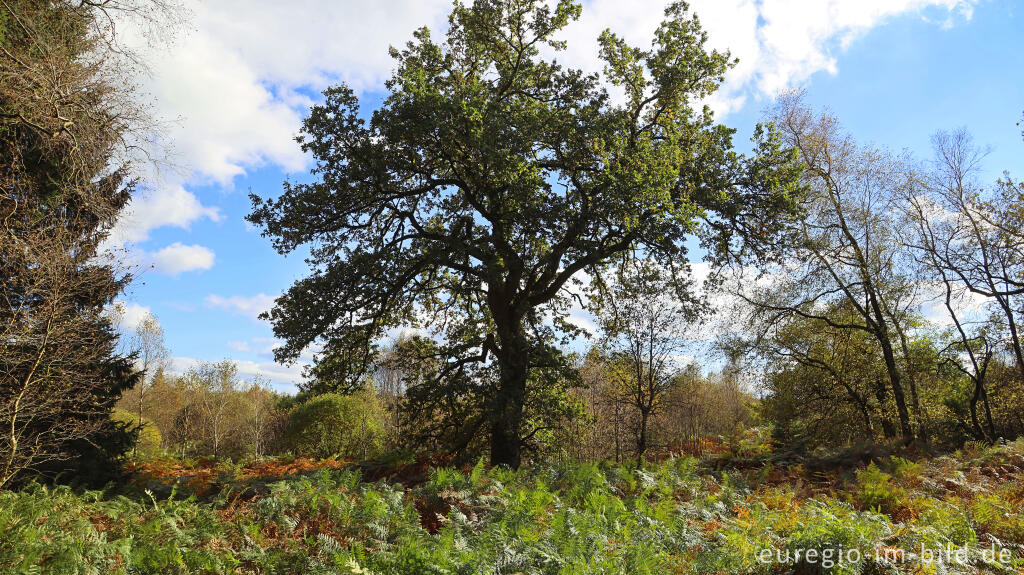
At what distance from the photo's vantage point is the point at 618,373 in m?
15.8

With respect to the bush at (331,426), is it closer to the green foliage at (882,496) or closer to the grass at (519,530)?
the grass at (519,530)

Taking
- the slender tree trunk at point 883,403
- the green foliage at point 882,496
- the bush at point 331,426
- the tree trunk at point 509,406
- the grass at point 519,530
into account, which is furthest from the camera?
the bush at point 331,426

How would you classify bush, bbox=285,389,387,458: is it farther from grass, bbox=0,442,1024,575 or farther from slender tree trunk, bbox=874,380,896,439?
slender tree trunk, bbox=874,380,896,439

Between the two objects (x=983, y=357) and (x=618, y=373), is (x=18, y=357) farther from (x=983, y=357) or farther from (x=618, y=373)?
(x=983, y=357)

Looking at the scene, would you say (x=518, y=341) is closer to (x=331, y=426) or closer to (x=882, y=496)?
(x=882, y=496)

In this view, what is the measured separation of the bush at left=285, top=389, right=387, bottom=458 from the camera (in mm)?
21328

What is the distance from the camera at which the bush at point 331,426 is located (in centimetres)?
2133

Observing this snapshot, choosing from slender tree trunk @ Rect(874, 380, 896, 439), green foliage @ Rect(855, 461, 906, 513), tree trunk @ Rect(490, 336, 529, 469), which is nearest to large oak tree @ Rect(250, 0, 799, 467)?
tree trunk @ Rect(490, 336, 529, 469)

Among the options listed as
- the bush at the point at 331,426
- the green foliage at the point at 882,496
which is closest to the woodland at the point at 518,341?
the green foliage at the point at 882,496

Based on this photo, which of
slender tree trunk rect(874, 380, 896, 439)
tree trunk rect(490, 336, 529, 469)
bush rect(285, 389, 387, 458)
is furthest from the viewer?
bush rect(285, 389, 387, 458)

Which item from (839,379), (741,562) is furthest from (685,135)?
(839,379)

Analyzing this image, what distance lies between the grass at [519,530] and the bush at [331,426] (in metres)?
12.3

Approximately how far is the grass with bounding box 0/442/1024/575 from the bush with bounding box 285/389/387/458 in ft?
40.3

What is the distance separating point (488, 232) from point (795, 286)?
424 inches
